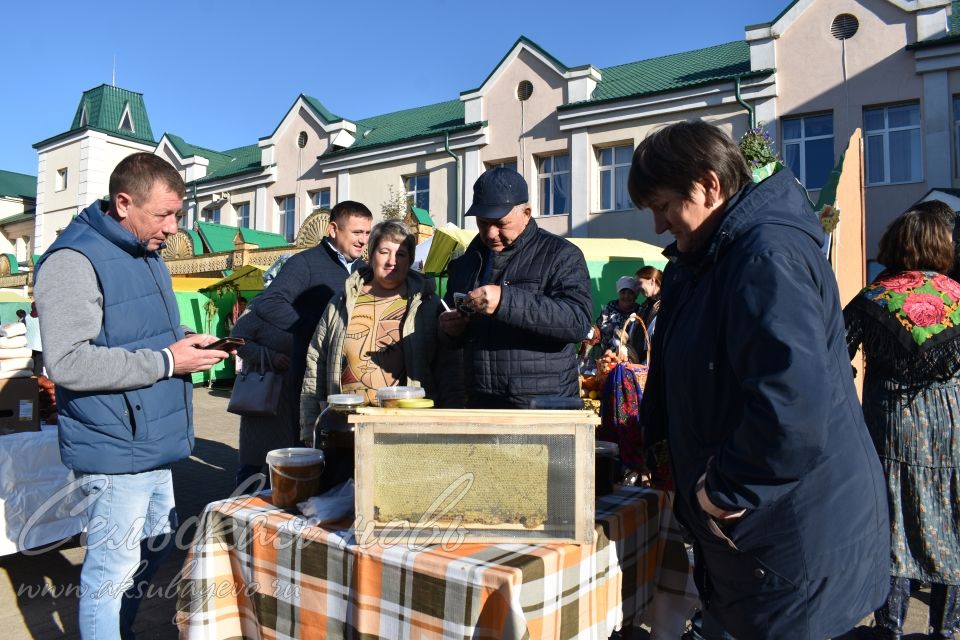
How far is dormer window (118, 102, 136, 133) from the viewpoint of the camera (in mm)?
30533

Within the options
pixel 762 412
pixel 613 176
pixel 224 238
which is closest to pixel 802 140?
pixel 613 176

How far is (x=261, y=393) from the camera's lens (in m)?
3.77

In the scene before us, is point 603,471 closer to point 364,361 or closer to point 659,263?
A: point 364,361

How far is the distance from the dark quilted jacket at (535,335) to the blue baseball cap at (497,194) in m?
0.16

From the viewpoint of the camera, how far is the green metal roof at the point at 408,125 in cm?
1838

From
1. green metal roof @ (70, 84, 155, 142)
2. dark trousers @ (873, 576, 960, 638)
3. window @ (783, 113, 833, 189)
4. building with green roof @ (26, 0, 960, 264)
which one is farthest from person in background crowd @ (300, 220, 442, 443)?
green metal roof @ (70, 84, 155, 142)

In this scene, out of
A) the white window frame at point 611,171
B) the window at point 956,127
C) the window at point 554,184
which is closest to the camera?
the window at point 956,127

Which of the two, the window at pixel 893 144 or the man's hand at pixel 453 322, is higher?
the window at pixel 893 144

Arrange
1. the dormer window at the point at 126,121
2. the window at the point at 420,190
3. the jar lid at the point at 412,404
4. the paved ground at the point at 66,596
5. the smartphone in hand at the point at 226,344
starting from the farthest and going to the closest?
the dormer window at the point at 126,121 → the window at the point at 420,190 → the paved ground at the point at 66,596 → the smartphone in hand at the point at 226,344 → the jar lid at the point at 412,404

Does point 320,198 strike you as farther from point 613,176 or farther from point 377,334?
point 377,334

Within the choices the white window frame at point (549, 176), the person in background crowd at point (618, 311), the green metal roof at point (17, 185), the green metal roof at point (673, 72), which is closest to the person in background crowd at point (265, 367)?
the person in background crowd at point (618, 311)

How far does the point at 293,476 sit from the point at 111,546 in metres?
0.81

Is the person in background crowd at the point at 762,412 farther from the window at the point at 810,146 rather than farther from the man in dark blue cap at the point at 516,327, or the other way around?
the window at the point at 810,146

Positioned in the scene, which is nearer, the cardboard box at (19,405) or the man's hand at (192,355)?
the man's hand at (192,355)
